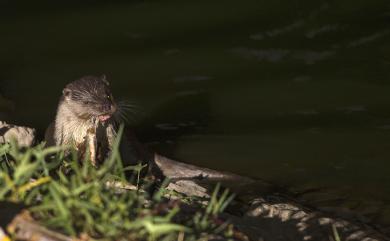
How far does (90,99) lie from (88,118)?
194 mm

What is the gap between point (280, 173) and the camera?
6.07 meters

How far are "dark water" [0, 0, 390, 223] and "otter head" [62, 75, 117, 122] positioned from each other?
1052mm

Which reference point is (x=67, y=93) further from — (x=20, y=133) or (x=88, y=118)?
(x=20, y=133)

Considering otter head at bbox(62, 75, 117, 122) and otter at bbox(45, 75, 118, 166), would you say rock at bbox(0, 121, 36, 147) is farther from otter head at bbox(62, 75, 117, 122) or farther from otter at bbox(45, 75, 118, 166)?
otter head at bbox(62, 75, 117, 122)

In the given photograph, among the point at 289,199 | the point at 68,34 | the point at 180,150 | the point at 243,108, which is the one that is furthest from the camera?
the point at 68,34

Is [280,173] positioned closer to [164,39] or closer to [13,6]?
[164,39]

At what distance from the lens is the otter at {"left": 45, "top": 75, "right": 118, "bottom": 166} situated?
552 centimetres

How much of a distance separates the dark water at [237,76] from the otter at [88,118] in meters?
0.90

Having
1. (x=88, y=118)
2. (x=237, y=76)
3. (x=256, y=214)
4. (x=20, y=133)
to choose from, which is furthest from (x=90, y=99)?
(x=237, y=76)

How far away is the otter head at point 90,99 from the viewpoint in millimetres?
5492

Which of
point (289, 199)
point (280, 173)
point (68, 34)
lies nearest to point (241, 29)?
point (68, 34)

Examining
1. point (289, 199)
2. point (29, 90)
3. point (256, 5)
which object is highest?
point (256, 5)

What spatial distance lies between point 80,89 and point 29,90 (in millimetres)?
1873

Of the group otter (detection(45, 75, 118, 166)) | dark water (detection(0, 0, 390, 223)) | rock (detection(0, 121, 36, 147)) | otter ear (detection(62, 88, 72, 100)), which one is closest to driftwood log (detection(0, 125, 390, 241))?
otter (detection(45, 75, 118, 166))
